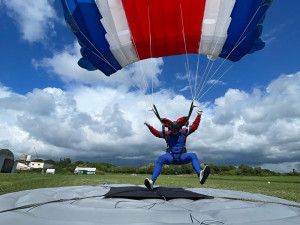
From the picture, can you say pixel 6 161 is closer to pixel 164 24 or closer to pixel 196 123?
pixel 164 24

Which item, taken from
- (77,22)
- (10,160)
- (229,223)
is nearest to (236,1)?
(77,22)

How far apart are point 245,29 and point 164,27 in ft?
5.89

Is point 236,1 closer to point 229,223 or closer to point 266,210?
point 266,210

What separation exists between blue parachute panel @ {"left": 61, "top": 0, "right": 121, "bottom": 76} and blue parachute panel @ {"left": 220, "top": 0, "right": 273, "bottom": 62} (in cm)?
286

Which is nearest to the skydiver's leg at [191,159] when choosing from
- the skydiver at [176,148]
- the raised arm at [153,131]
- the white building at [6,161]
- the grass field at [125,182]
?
the skydiver at [176,148]

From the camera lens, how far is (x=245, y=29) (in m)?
5.18

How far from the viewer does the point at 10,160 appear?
24.3 m

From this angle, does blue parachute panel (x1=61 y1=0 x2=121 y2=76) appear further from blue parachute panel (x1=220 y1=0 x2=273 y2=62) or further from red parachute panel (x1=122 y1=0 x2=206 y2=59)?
blue parachute panel (x1=220 y1=0 x2=273 y2=62)

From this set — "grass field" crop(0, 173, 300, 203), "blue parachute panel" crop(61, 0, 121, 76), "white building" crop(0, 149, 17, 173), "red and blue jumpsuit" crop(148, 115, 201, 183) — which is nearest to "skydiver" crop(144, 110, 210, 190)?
"red and blue jumpsuit" crop(148, 115, 201, 183)

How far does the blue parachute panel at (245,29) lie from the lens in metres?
4.91

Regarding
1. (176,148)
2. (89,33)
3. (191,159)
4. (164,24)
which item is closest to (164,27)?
(164,24)

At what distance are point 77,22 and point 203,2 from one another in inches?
110

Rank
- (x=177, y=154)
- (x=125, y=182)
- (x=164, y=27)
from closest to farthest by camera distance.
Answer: (x=177, y=154) < (x=164, y=27) < (x=125, y=182)

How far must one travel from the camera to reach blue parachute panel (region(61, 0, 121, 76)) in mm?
5109
